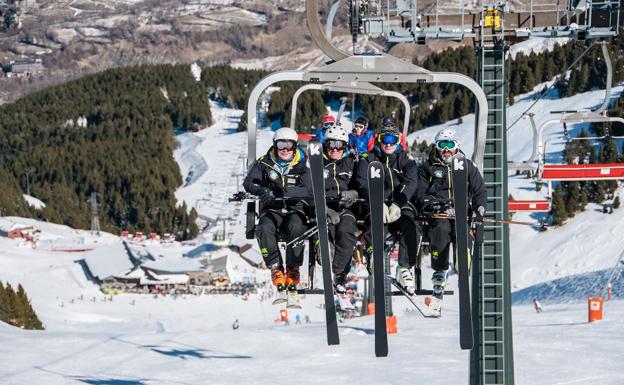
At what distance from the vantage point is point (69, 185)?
130000 millimetres

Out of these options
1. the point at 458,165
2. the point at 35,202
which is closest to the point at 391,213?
the point at 458,165

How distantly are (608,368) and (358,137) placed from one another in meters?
→ 12.4

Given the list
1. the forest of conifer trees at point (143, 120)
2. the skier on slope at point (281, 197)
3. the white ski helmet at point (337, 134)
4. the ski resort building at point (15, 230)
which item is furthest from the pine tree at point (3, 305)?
the ski resort building at point (15, 230)

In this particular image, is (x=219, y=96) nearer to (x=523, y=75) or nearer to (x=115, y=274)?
(x=523, y=75)

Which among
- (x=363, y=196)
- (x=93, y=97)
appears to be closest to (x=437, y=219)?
(x=363, y=196)

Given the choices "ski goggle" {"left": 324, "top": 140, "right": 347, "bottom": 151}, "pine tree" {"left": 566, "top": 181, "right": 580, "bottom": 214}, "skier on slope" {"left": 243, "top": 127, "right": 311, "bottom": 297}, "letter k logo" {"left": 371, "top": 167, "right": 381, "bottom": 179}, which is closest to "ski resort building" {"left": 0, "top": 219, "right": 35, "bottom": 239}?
"pine tree" {"left": 566, "top": 181, "right": 580, "bottom": 214}

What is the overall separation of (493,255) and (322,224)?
5228 mm

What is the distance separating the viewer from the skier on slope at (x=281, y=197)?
411 inches

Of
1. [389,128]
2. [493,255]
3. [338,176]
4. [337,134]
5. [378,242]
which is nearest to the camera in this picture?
[378,242]

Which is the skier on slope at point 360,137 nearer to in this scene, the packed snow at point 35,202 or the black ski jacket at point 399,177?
the black ski jacket at point 399,177

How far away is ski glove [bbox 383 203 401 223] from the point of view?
416 inches

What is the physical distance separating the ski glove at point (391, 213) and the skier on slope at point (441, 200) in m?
0.32

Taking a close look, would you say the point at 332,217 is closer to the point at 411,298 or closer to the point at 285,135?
the point at 285,135

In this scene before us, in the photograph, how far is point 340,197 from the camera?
1038 cm
